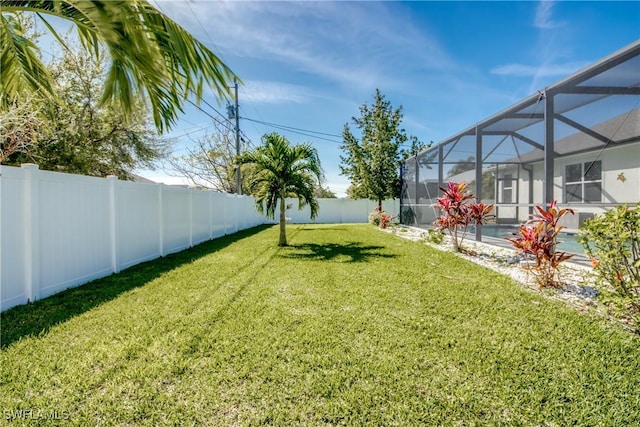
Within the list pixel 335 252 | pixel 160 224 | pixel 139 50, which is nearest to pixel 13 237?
pixel 139 50

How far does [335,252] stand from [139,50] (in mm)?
6056

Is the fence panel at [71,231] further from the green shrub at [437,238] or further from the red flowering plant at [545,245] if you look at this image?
the green shrub at [437,238]

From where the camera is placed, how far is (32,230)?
3469 mm

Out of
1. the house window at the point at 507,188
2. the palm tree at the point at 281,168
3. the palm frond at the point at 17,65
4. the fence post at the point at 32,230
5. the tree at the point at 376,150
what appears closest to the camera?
the palm frond at the point at 17,65

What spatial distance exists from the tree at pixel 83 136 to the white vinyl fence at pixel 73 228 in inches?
97.5

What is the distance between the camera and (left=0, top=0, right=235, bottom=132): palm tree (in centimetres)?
173

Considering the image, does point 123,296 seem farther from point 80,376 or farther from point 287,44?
point 287,44

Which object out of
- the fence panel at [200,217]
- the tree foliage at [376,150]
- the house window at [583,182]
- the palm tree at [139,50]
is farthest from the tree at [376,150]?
the palm tree at [139,50]

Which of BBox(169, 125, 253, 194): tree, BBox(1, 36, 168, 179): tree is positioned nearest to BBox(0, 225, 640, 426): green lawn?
BBox(1, 36, 168, 179): tree

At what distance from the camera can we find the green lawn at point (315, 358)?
5.75 ft

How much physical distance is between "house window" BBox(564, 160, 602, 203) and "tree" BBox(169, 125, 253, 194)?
17.7 metres

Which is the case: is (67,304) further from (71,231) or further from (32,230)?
(71,231)

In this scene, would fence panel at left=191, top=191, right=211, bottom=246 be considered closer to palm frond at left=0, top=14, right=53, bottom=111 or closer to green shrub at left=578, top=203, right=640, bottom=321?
palm frond at left=0, top=14, right=53, bottom=111

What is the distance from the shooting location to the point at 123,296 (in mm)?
3879
